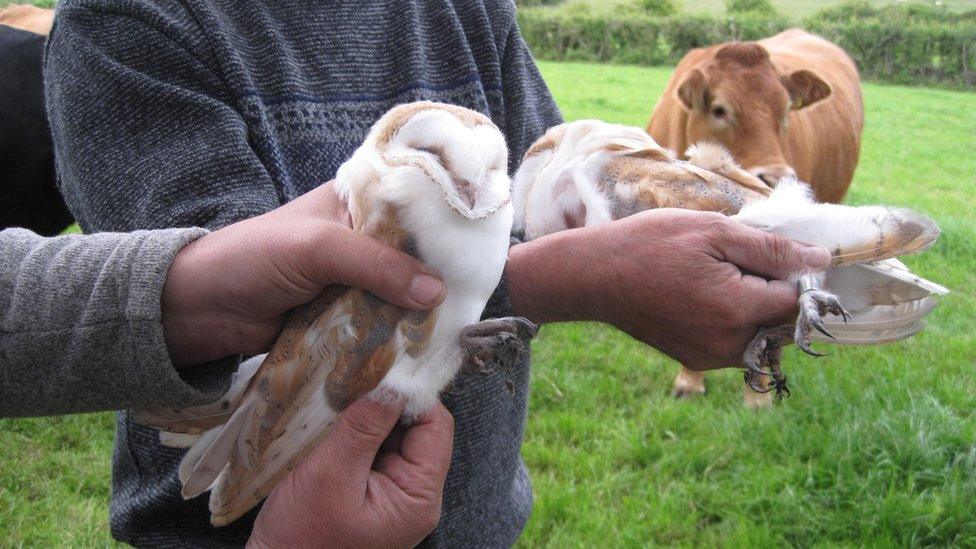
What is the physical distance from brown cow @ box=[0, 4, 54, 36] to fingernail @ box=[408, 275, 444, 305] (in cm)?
398

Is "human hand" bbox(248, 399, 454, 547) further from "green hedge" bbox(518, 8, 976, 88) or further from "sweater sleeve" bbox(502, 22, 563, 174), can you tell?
"green hedge" bbox(518, 8, 976, 88)

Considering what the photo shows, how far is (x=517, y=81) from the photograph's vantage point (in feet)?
6.95

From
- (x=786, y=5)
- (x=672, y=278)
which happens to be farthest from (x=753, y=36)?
(x=672, y=278)

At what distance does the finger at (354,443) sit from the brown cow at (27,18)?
3.92 metres

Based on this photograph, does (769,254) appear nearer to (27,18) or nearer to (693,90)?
(693,90)

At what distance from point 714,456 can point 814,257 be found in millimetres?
2437

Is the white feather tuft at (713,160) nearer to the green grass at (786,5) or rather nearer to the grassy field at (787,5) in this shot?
the green grass at (786,5)

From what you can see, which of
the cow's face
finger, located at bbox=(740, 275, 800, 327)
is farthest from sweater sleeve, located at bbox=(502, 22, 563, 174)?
the cow's face

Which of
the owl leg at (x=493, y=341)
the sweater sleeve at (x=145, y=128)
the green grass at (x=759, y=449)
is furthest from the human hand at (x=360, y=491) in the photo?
the green grass at (x=759, y=449)

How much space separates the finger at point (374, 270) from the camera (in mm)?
1330

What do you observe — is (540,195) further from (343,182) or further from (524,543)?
(524,543)

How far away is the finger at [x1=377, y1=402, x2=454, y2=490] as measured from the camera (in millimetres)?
1542

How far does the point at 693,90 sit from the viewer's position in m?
4.83

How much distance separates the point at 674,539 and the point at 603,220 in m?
1.86
